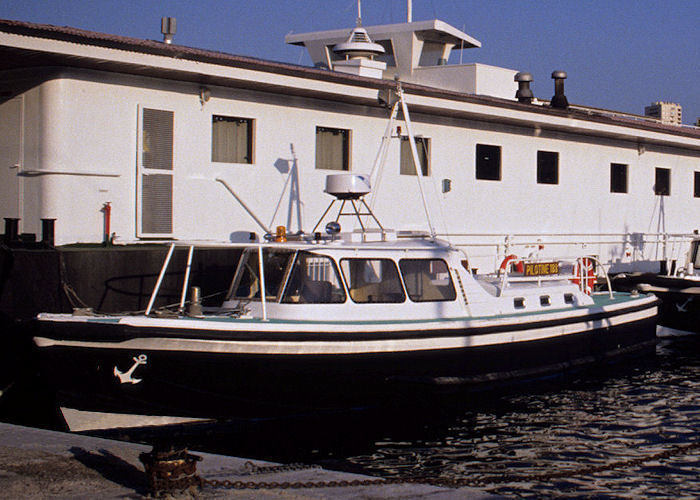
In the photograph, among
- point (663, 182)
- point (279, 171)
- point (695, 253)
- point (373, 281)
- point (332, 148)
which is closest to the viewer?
point (373, 281)

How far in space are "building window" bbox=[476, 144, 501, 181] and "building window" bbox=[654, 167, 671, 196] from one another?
6462 mm

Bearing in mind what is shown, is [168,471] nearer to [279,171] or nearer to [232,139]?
[232,139]

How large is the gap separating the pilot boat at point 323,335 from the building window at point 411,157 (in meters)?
4.41

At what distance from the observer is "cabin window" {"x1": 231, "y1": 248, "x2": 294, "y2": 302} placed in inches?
470

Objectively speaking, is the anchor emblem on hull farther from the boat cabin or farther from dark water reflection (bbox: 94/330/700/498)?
the boat cabin

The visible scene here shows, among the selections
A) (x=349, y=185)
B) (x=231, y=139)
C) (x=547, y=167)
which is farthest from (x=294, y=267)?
(x=547, y=167)

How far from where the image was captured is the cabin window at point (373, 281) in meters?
12.2

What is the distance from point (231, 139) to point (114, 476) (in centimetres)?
971

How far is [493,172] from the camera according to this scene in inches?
802

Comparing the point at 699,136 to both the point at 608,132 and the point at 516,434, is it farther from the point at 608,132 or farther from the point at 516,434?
the point at 516,434

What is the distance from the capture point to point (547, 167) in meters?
21.7

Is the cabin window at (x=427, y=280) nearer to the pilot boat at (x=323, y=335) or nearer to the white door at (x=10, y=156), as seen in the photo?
the pilot boat at (x=323, y=335)

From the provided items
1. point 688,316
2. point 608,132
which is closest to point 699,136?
point 608,132

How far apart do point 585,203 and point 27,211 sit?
1385 centimetres
